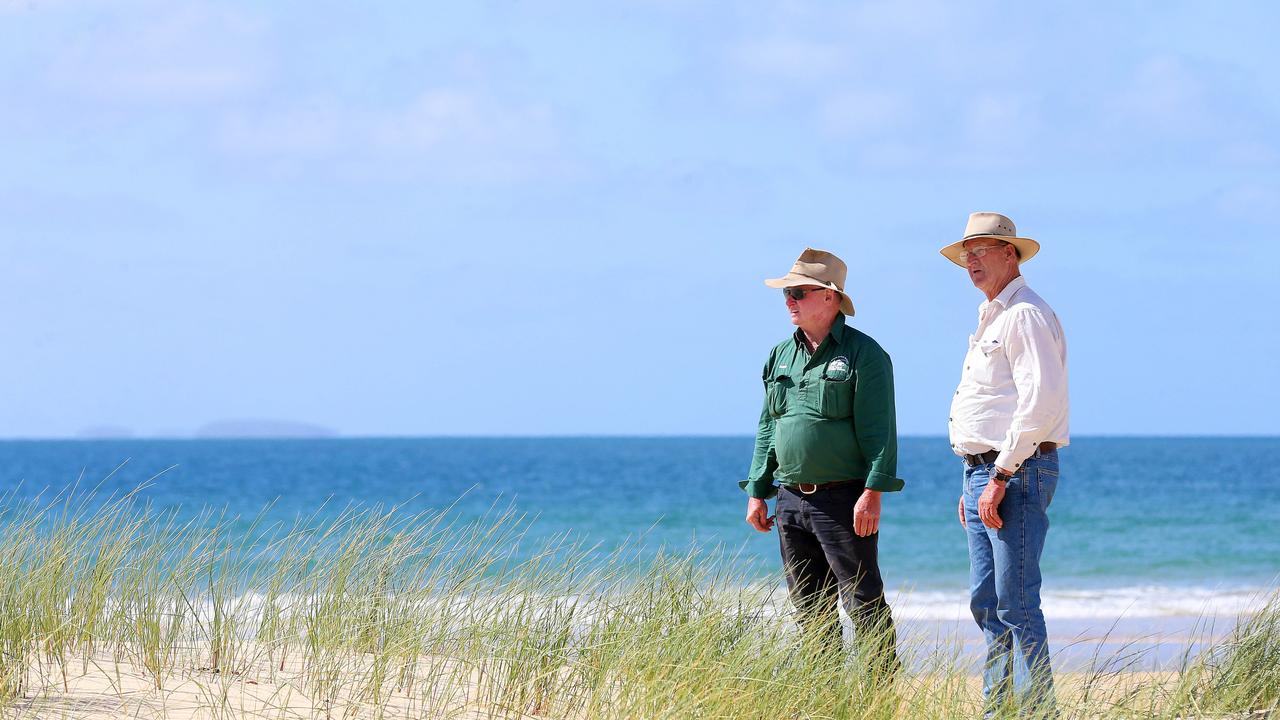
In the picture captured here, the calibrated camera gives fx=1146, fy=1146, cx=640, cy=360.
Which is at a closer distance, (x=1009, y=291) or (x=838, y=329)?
(x=1009, y=291)

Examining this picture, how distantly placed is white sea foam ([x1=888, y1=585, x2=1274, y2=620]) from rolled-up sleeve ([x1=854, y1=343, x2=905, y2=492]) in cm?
705

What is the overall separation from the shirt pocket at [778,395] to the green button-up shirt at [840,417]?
0.03 metres

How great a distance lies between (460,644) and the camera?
394 centimetres

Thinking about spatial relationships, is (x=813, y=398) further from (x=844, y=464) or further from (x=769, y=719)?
(x=769, y=719)

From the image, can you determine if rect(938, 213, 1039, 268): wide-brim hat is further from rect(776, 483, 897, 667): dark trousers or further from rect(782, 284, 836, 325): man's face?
rect(776, 483, 897, 667): dark trousers

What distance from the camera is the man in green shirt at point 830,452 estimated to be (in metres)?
4.04

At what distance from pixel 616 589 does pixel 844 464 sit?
1.03 m

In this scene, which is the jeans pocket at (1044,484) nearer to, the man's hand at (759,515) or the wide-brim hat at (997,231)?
the wide-brim hat at (997,231)

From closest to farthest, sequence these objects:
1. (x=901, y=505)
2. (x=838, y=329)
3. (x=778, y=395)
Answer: (x=838, y=329) → (x=778, y=395) → (x=901, y=505)

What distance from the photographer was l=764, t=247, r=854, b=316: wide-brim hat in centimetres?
423

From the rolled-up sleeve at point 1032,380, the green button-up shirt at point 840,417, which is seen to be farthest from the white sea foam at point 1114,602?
the rolled-up sleeve at point 1032,380

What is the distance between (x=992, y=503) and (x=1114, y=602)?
10.3 metres

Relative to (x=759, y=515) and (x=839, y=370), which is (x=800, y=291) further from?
(x=759, y=515)

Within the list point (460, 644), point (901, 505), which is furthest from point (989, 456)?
point (901, 505)
